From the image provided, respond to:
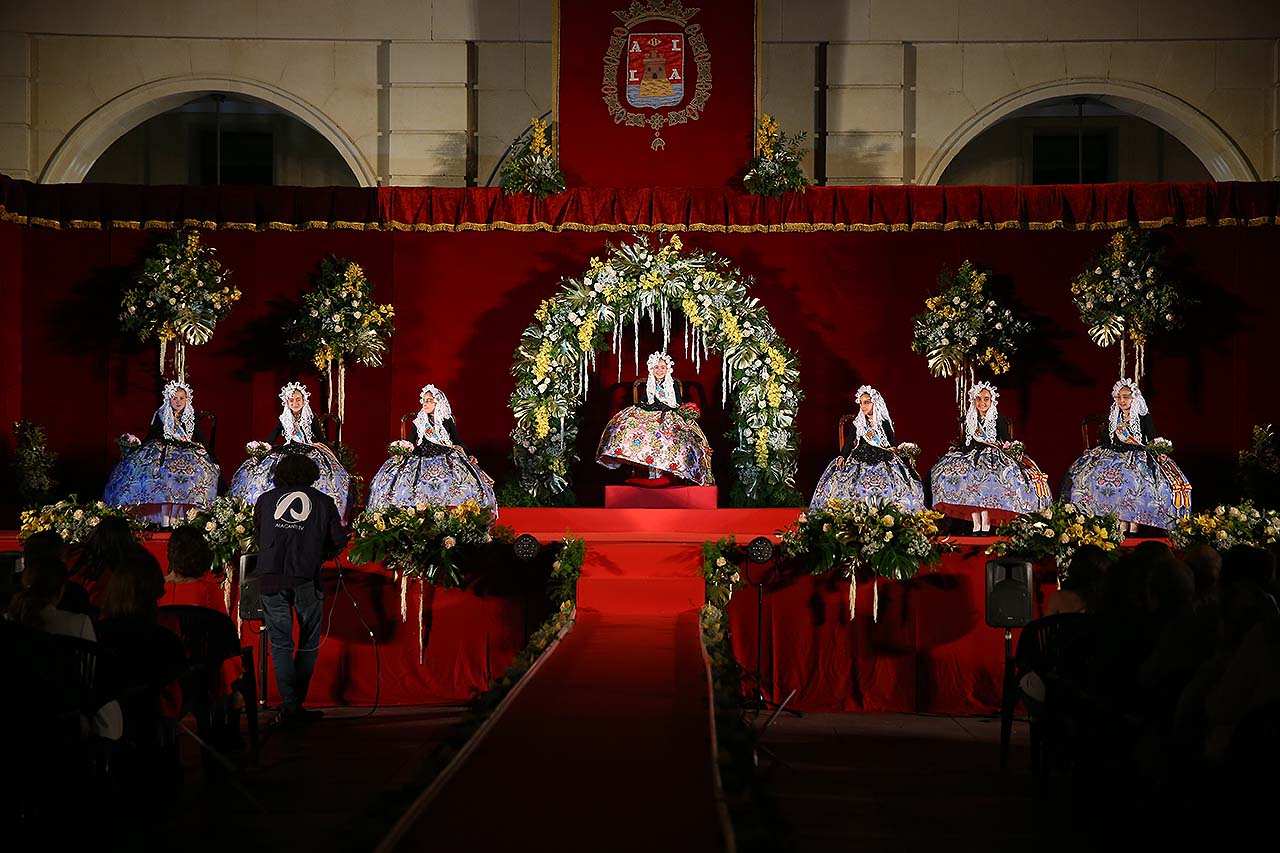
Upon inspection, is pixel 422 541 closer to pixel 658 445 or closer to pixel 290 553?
pixel 290 553

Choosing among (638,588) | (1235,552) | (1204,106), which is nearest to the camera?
(1235,552)

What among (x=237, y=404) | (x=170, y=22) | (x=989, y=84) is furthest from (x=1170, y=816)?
(x=170, y=22)

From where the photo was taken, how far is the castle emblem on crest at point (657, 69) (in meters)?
11.7

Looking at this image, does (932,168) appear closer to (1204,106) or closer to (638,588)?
(1204,106)

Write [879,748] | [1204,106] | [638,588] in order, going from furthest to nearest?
[1204,106]
[638,588]
[879,748]

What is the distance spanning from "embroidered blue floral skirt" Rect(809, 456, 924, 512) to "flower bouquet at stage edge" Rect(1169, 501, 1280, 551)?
2080 mm

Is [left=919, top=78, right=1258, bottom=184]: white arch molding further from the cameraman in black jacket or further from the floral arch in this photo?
the cameraman in black jacket

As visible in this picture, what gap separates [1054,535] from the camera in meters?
7.40

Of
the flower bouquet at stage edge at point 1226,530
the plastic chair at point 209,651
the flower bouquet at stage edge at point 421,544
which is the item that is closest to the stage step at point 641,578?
the flower bouquet at stage edge at point 421,544

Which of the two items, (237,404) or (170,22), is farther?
(170,22)

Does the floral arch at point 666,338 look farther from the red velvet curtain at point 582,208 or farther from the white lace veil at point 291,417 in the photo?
the white lace veil at point 291,417

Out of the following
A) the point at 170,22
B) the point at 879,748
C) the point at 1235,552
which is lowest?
the point at 879,748

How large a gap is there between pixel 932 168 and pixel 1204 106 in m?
2.75

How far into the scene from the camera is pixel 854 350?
11.7m
